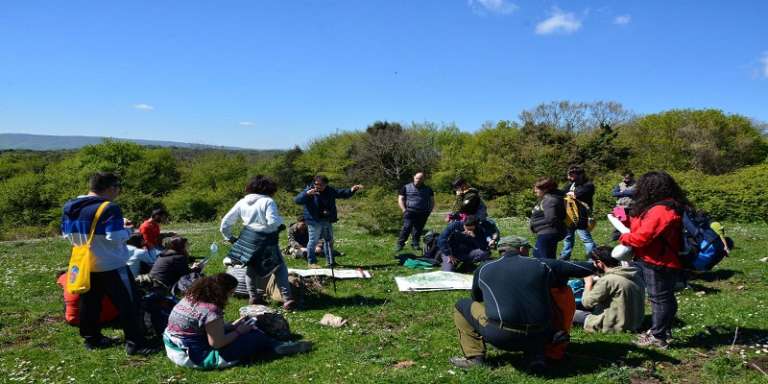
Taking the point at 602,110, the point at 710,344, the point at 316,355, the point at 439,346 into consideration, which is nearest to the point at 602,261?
the point at 710,344

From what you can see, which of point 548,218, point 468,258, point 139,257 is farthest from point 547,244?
point 139,257

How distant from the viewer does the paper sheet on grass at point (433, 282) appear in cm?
870

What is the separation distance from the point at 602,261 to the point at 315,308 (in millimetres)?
4031

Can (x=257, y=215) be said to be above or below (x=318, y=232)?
above

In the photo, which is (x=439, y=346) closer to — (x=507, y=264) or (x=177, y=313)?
(x=507, y=264)

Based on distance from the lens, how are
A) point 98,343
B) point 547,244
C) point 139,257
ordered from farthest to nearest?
point 139,257
point 547,244
point 98,343

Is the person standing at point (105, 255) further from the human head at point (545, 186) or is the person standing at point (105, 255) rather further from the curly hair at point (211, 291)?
the human head at point (545, 186)

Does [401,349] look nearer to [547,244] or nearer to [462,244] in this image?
[547,244]

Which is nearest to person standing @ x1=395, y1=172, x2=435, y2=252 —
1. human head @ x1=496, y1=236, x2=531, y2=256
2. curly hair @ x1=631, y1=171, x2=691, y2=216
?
human head @ x1=496, y1=236, x2=531, y2=256

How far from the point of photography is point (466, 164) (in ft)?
152

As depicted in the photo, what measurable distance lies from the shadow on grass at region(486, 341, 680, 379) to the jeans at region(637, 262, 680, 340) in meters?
0.28

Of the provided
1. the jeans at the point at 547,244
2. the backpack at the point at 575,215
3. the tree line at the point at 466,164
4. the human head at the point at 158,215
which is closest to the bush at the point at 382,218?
the tree line at the point at 466,164

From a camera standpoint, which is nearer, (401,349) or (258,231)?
(401,349)

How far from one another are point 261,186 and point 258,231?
2.22 feet
